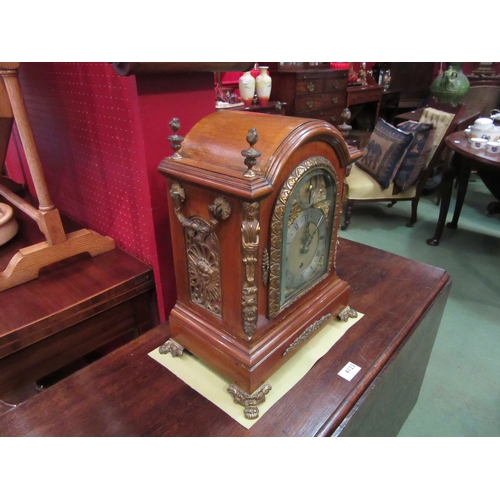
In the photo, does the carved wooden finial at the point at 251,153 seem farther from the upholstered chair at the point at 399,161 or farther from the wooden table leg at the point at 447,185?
the wooden table leg at the point at 447,185

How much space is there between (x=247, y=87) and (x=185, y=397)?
8.36ft

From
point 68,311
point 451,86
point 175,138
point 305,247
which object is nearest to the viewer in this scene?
point 175,138

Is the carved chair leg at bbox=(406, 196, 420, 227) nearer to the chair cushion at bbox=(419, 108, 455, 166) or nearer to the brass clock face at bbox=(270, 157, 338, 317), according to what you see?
the chair cushion at bbox=(419, 108, 455, 166)

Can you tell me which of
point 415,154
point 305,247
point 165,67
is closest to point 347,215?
point 415,154

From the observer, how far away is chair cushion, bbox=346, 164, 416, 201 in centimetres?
276

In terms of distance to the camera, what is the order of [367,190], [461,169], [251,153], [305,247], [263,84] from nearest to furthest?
[251,153] → [305,247] → [461,169] → [367,190] → [263,84]

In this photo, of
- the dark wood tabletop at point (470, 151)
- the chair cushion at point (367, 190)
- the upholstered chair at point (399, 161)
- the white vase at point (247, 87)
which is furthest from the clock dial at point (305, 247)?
the white vase at point (247, 87)

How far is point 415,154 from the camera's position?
265cm

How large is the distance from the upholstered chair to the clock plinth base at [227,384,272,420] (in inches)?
81.4

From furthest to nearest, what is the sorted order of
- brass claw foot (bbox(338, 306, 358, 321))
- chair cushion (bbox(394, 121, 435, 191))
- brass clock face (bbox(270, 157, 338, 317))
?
chair cushion (bbox(394, 121, 435, 191)) < brass claw foot (bbox(338, 306, 358, 321)) < brass clock face (bbox(270, 157, 338, 317))

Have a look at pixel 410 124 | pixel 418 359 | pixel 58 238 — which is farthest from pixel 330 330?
pixel 410 124

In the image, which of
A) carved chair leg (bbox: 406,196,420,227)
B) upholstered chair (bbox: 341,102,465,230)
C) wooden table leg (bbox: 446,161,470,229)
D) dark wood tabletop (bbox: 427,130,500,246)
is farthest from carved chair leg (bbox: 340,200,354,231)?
wooden table leg (bbox: 446,161,470,229)

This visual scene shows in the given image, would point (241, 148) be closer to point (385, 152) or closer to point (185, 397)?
point (185, 397)

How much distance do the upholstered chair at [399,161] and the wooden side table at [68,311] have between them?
6.25 feet
